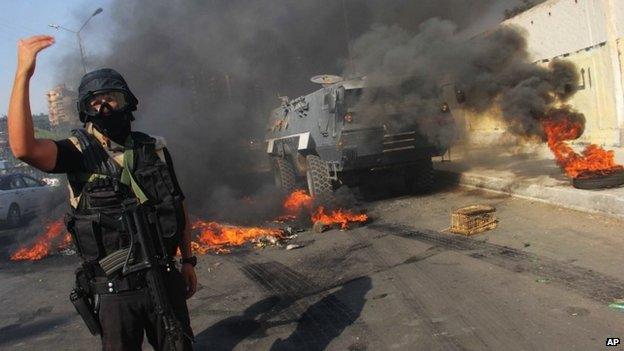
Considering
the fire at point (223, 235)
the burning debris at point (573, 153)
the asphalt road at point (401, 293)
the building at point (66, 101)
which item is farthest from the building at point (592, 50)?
the building at point (66, 101)

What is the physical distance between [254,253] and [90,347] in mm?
2832

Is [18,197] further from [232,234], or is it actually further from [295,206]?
[232,234]

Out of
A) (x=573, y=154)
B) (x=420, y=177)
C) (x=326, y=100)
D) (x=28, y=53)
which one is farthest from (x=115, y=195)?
(x=420, y=177)

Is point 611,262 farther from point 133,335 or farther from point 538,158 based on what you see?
point 538,158

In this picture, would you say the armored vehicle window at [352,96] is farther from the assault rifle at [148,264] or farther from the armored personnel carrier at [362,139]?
the assault rifle at [148,264]

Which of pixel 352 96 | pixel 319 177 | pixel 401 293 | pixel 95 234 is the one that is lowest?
pixel 401 293

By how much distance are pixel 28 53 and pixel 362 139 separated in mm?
6871

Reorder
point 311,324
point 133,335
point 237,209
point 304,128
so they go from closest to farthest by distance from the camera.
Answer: point 133,335 → point 311,324 → point 237,209 → point 304,128

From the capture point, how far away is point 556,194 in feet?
23.2

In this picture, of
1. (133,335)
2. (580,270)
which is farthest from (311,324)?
(580,270)

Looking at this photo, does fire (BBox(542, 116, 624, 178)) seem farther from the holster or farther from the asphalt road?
the holster

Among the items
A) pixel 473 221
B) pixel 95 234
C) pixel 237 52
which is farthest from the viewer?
pixel 237 52

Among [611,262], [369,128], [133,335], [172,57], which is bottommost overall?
[611,262]

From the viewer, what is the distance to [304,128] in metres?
10.3
